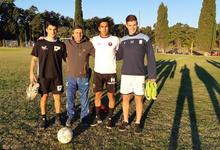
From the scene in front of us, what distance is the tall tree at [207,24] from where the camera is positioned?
59469 millimetres

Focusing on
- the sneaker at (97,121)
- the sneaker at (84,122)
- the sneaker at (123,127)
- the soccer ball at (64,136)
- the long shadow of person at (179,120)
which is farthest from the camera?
the sneaker at (97,121)

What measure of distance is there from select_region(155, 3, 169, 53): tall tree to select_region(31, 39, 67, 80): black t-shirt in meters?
68.1

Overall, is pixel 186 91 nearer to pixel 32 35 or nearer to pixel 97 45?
pixel 97 45

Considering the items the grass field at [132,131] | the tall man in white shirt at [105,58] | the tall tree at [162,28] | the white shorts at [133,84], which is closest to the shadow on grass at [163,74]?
the grass field at [132,131]

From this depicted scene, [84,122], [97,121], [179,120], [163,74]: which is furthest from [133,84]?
[163,74]

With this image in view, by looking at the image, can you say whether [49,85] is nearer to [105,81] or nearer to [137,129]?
[105,81]

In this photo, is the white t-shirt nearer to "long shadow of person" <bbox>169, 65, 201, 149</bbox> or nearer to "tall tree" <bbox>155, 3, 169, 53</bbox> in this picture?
"long shadow of person" <bbox>169, 65, 201, 149</bbox>

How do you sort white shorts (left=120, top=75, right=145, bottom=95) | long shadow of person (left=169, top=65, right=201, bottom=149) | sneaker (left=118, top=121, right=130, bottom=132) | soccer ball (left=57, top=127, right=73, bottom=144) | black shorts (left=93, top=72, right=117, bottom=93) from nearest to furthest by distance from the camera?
soccer ball (left=57, top=127, right=73, bottom=144) < long shadow of person (left=169, top=65, right=201, bottom=149) < white shorts (left=120, top=75, right=145, bottom=95) < sneaker (left=118, top=121, right=130, bottom=132) < black shorts (left=93, top=72, right=117, bottom=93)

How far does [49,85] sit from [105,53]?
1.23 m

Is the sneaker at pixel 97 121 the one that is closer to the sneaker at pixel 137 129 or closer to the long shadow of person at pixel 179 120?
the sneaker at pixel 137 129

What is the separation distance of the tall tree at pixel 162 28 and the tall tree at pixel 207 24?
42.6ft

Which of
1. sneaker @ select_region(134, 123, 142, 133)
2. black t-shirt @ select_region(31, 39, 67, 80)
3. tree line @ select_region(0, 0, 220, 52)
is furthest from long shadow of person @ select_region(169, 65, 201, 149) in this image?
tree line @ select_region(0, 0, 220, 52)

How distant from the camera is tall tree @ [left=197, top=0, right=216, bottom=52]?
59.5m

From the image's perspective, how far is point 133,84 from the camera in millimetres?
6812
